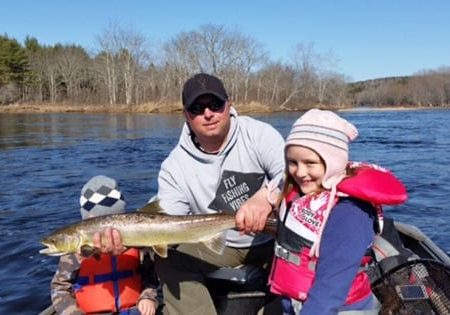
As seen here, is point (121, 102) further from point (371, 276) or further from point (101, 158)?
point (371, 276)

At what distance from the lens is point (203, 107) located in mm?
3777

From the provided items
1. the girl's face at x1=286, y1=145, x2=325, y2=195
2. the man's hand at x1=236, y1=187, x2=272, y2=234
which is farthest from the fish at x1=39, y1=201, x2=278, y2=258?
the girl's face at x1=286, y1=145, x2=325, y2=195

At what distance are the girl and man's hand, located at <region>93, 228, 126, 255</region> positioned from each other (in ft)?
3.63

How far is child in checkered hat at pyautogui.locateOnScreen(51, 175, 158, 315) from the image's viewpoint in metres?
3.96

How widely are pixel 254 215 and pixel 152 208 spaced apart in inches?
30.0

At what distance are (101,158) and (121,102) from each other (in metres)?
51.0

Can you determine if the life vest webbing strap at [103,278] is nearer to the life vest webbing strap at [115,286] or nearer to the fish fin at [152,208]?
the life vest webbing strap at [115,286]

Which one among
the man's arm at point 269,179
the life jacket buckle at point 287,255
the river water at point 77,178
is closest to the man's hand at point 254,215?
the man's arm at point 269,179

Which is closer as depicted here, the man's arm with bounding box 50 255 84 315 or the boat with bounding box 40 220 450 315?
the boat with bounding box 40 220 450 315

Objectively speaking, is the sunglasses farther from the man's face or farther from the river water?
the river water

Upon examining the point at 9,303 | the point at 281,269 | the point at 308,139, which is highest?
the point at 308,139

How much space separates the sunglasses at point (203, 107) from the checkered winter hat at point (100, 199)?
2.84ft

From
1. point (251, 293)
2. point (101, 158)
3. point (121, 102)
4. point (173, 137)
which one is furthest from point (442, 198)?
point (121, 102)

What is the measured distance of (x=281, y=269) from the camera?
2.99m
